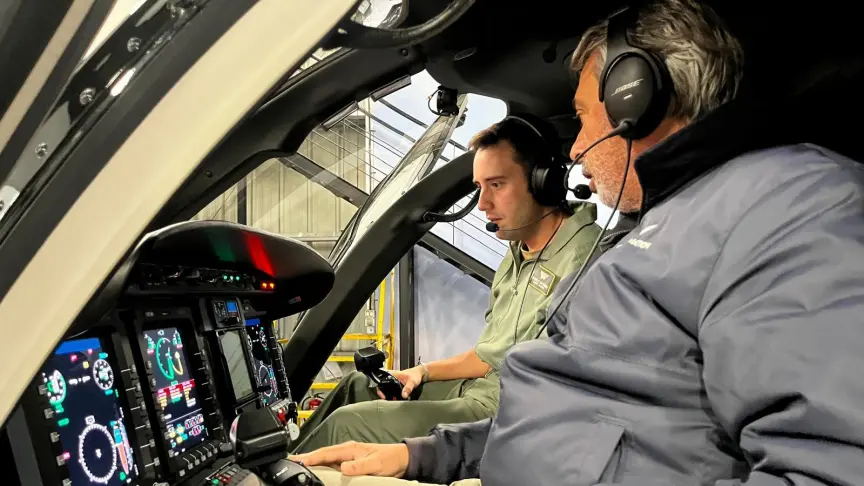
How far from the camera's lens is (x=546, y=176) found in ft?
5.75

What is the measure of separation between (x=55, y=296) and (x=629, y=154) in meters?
0.74

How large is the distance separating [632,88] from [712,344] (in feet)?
1.40

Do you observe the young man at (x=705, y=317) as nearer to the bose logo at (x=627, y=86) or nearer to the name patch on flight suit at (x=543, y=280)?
the bose logo at (x=627, y=86)

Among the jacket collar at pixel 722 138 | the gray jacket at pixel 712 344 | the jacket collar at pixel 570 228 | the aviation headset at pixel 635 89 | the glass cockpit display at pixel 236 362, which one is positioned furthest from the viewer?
the jacket collar at pixel 570 228

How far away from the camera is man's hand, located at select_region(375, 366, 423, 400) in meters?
1.90

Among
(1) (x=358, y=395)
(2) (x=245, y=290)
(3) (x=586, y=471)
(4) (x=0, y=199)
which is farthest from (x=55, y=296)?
(1) (x=358, y=395)

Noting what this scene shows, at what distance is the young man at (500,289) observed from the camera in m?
1.59

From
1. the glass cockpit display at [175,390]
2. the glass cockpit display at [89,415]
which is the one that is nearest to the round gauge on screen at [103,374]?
the glass cockpit display at [89,415]

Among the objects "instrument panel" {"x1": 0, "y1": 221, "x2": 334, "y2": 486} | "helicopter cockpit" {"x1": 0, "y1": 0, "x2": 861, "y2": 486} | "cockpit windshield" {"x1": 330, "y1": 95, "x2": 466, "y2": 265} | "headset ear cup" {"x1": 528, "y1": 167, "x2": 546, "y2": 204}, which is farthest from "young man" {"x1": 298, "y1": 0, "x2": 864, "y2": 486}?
"cockpit windshield" {"x1": 330, "y1": 95, "x2": 466, "y2": 265}

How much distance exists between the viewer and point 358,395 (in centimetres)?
197

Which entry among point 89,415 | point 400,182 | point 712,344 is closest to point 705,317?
point 712,344

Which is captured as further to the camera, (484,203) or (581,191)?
(484,203)

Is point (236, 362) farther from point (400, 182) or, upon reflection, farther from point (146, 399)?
point (400, 182)

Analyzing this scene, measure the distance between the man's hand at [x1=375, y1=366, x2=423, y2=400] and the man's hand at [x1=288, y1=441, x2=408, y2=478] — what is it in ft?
2.24
